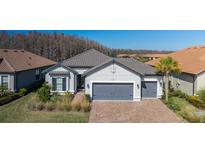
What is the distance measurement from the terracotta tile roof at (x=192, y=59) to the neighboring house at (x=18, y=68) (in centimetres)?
1378

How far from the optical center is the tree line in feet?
59.9

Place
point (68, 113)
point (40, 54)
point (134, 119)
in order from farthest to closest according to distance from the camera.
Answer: point (40, 54), point (68, 113), point (134, 119)

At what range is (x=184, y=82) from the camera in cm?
2028

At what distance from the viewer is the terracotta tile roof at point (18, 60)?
1984 cm

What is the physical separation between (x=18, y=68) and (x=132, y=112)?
37.0ft

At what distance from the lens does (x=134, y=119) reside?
14.4 meters

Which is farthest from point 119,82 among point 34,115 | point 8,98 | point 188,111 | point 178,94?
point 8,98

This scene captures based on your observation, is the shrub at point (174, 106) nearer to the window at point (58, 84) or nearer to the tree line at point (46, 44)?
the tree line at point (46, 44)

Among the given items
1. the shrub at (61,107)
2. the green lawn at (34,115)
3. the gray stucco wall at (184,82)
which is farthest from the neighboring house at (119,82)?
the green lawn at (34,115)

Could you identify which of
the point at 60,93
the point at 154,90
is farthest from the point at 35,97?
the point at 154,90

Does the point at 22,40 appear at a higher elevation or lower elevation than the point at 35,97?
higher
